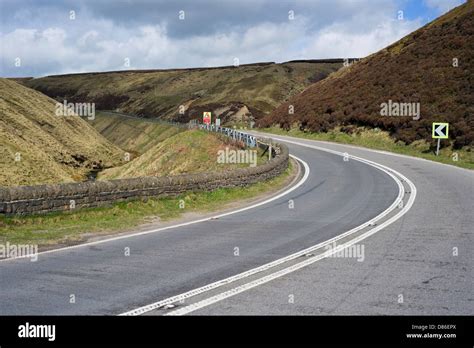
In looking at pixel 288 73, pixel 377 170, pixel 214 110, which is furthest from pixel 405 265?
pixel 288 73

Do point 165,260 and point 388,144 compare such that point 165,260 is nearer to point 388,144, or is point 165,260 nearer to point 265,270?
point 265,270

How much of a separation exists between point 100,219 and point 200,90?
421 feet

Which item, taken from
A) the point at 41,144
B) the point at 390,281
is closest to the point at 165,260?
the point at 390,281

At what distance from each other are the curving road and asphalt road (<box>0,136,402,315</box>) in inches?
0.6

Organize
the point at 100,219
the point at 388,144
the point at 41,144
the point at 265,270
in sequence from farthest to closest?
the point at 41,144, the point at 388,144, the point at 100,219, the point at 265,270

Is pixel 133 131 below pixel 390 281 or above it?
above

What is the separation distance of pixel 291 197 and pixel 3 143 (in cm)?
2460

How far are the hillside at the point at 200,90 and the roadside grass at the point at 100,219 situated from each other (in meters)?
71.2

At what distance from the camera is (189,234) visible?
11.0m

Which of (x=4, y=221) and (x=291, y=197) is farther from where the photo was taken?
(x=291, y=197)

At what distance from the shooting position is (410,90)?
4369 centimetres

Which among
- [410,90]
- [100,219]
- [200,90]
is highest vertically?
[200,90]

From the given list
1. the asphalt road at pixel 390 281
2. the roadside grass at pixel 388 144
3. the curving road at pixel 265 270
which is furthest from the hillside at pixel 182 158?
the asphalt road at pixel 390 281
